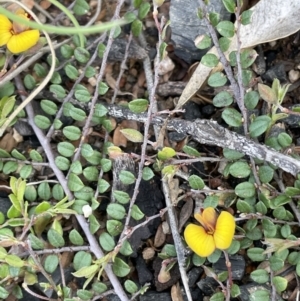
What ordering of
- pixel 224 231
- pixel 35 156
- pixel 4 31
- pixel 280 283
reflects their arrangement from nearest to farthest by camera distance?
pixel 224 231 → pixel 280 283 → pixel 4 31 → pixel 35 156

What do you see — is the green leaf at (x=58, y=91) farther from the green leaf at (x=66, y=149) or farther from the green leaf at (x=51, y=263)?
the green leaf at (x=51, y=263)

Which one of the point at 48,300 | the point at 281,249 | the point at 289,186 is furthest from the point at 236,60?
the point at 48,300

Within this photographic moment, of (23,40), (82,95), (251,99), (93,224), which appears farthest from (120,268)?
(23,40)

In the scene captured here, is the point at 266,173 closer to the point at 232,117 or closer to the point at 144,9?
the point at 232,117

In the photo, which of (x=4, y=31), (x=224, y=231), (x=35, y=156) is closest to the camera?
(x=224, y=231)

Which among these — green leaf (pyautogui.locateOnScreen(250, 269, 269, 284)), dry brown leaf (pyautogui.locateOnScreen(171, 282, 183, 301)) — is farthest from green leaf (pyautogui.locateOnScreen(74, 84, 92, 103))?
green leaf (pyautogui.locateOnScreen(250, 269, 269, 284))

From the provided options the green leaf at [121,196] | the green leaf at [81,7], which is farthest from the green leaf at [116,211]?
the green leaf at [81,7]

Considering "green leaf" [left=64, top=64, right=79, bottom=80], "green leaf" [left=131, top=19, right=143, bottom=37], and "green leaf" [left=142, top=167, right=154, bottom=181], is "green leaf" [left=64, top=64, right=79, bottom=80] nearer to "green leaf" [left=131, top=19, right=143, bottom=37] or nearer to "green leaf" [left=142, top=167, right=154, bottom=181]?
"green leaf" [left=131, top=19, right=143, bottom=37]
